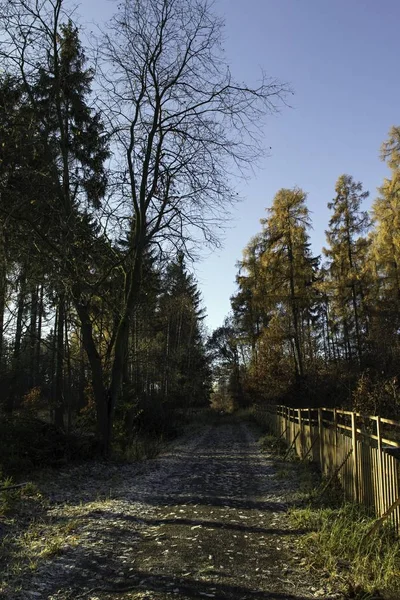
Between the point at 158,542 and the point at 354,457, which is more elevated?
the point at 354,457

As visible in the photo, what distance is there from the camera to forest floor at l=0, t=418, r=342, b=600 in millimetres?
4668

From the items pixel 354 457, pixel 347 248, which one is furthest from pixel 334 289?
pixel 354 457

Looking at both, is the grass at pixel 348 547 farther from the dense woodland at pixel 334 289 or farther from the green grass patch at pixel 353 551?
the dense woodland at pixel 334 289

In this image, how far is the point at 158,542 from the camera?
20.2ft

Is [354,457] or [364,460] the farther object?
[354,457]

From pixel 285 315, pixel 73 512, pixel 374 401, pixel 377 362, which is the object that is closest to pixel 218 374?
pixel 285 315

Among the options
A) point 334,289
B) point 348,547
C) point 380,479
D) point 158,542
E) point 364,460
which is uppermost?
point 334,289

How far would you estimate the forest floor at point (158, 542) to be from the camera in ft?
15.3

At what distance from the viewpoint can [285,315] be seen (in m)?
32.8

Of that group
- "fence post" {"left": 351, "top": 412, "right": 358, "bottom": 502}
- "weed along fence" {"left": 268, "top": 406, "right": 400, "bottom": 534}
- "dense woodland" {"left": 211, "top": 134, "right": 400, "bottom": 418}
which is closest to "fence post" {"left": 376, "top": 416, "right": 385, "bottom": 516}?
"weed along fence" {"left": 268, "top": 406, "right": 400, "bottom": 534}

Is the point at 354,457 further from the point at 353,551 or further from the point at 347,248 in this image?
the point at 347,248

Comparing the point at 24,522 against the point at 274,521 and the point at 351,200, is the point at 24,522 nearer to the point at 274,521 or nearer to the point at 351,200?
the point at 274,521

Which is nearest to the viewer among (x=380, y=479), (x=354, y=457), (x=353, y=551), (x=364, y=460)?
(x=353, y=551)

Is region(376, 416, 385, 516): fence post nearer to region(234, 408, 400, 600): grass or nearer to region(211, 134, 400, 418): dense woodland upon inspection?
region(234, 408, 400, 600): grass
